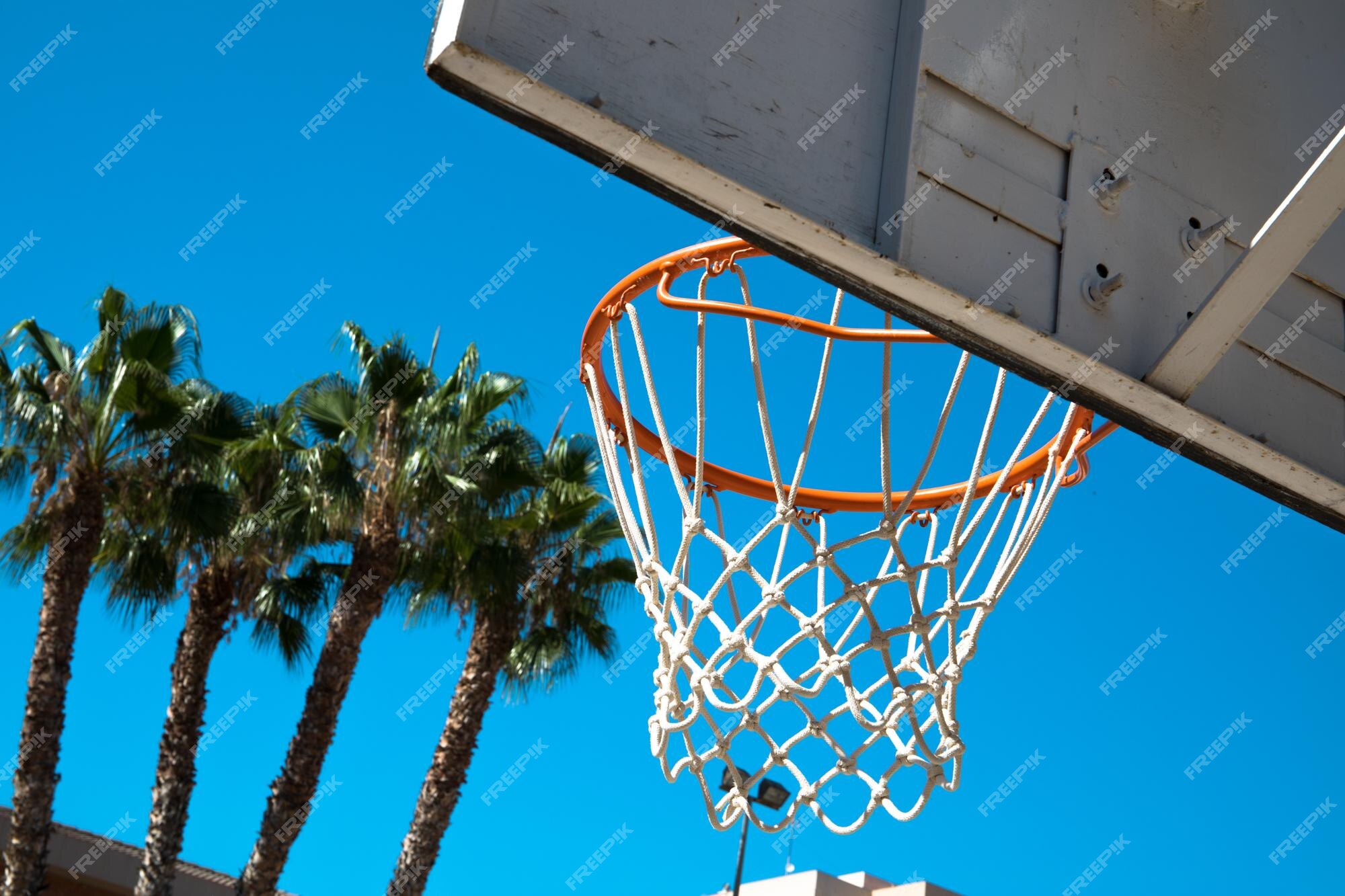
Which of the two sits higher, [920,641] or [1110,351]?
[920,641]

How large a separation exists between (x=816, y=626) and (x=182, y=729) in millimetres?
10152

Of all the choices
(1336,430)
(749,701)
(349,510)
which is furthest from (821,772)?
(349,510)

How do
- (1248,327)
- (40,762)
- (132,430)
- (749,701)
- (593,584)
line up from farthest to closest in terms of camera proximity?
(593,584) → (132,430) → (40,762) → (749,701) → (1248,327)

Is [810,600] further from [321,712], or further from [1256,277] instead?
[321,712]

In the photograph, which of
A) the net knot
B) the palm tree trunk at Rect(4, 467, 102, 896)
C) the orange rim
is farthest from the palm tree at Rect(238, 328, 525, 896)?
the net knot

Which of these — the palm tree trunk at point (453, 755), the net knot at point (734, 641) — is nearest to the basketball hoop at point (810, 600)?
the net knot at point (734, 641)

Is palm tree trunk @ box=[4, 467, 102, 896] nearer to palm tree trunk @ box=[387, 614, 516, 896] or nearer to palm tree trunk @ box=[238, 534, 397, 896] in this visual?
palm tree trunk @ box=[238, 534, 397, 896]

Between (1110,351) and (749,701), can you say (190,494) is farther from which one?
(1110,351)

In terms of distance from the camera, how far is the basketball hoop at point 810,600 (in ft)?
17.9

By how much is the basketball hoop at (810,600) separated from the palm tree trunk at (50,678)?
8.50 meters

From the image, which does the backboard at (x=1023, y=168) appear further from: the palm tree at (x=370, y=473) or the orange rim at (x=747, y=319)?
the palm tree at (x=370, y=473)

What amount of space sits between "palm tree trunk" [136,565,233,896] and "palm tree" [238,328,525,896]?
956 millimetres

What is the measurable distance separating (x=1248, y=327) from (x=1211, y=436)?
36 centimetres

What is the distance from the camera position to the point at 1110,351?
3148 mm
